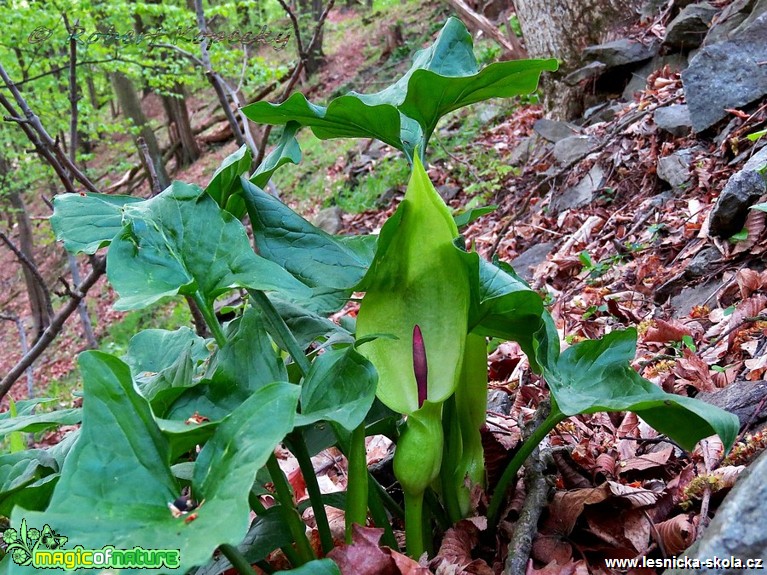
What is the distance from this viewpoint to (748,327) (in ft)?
5.33

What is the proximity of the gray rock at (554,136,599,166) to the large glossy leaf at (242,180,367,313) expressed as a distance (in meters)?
3.01

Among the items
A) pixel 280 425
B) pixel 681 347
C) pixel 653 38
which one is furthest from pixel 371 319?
pixel 653 38

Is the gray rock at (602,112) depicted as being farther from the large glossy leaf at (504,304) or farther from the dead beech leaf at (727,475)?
A: the large glossy leaf at (504,304)

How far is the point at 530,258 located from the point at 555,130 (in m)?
1.65

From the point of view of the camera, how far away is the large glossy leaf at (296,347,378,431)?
83cm

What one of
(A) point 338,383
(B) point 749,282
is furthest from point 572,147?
(A) point 338,383

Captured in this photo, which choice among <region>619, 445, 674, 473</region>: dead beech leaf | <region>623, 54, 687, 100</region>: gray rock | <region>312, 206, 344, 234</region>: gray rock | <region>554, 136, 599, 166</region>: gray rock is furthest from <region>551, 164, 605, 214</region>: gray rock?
<region>312, 206, 344, 234</region>: gray rock

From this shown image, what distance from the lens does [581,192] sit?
11.2ft

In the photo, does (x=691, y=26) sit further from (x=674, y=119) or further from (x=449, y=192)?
(x=449, y=192)

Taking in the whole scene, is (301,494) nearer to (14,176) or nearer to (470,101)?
(470,101)

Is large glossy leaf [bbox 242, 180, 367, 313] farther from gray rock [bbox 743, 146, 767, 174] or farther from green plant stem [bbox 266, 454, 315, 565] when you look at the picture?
gray rock [bbox 743, 146, 767, 174]

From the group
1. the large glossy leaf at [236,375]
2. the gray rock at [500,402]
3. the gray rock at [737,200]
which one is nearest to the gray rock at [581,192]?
the gray rock at [737,200]

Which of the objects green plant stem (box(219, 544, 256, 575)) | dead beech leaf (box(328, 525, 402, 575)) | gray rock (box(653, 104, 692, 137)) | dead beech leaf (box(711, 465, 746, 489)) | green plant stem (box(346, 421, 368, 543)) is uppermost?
green plant stem (box(219, 544, 256, 575))

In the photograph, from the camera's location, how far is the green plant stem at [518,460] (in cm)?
99
